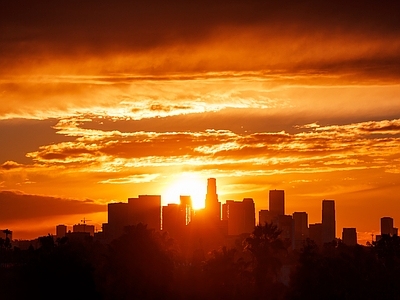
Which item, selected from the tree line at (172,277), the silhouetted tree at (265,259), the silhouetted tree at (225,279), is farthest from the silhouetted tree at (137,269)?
the silhouetted tree at (265,259)

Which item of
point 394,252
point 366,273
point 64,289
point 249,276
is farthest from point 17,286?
point 394,252

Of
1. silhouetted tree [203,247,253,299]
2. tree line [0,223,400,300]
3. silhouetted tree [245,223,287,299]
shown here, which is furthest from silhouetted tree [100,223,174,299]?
silhouetted tree [245,223,287,299]

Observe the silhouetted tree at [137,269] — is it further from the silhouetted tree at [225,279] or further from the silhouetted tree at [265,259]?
the silhouetted tree at [265,259]

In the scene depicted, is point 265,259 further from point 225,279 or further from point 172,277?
point 172,277

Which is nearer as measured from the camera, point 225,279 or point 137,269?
point 137,269

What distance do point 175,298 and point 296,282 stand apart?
13.2 metres

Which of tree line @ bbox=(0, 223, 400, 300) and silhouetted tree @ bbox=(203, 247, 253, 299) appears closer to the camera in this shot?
tree line @ bbox=(0, 223, 400, 300)

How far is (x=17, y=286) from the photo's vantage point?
103 m

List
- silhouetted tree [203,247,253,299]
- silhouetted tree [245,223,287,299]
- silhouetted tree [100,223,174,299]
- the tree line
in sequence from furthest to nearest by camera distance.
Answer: silhouetted tree [245,223,287,299] < silhouetted tree [203,247,253,299] < silhouetted tree [100,223,174,299] < the tree line

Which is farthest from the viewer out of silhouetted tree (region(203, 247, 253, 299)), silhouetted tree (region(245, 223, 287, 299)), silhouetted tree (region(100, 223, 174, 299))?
silhouetted tree (region(245, 223, 287, 299))

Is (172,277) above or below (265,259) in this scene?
below

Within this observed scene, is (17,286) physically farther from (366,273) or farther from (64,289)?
(366,273)

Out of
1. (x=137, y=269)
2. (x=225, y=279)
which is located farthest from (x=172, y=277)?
(x=225, y=279)

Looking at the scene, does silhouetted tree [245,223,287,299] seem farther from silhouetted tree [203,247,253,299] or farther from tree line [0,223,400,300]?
silhouetted tree [203,247,253,299]
